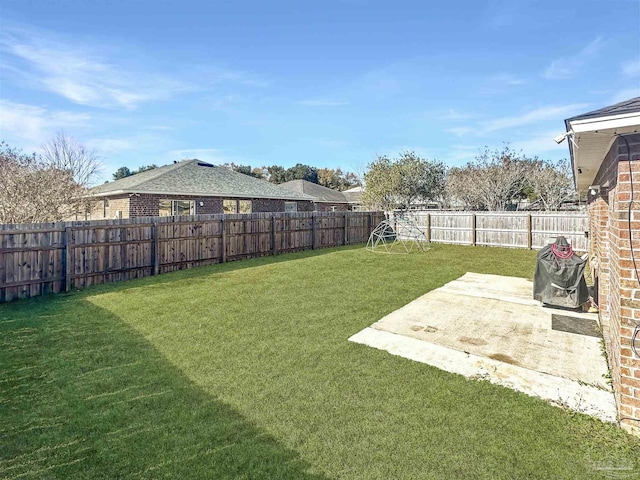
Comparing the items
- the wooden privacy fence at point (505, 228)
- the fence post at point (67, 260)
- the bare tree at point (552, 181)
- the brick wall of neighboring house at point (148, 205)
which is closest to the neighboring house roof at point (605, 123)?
the fence post at point (67, 260)

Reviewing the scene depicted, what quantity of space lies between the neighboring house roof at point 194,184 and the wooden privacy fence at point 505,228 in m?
8.86

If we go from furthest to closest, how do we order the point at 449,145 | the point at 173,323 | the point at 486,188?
the point at 449,145
the point at 486,188
the point at 173,323

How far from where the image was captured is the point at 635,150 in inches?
102

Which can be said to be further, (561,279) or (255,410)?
(561,279)

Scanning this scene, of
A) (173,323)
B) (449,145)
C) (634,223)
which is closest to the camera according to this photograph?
(634,223)

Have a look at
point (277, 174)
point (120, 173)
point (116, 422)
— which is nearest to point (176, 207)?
point (116, 422)

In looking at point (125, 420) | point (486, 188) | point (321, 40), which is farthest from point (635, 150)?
point (486, 188)

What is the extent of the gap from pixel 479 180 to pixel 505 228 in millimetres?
11919

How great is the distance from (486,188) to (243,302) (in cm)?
2467

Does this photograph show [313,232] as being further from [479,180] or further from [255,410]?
[479,180]

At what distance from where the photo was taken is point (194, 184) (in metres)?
16.9

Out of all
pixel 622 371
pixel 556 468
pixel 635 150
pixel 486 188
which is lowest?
pixel 556 468

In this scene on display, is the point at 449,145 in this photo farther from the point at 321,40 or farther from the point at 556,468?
the point at 556,468

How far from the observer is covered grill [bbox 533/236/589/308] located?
18.4 ft
